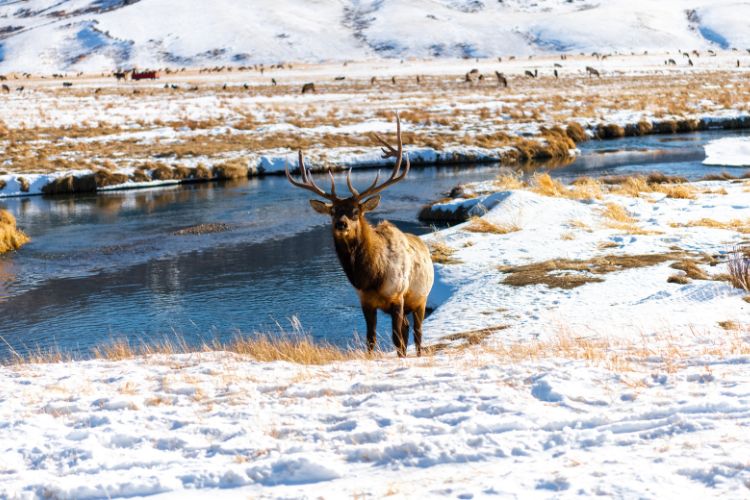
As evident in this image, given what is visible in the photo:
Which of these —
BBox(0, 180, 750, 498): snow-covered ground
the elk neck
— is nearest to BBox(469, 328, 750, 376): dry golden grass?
BBox(0, 180, 750, 498): snow-covered ground

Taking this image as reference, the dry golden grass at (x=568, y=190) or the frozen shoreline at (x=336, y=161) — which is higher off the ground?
the frozen shoreline at (x=336, y=161)

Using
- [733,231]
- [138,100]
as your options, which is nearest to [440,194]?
[733,231]

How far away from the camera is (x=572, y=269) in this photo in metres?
13.1

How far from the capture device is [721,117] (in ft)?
131

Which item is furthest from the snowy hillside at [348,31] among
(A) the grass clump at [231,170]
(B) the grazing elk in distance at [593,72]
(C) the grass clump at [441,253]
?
(C) the grass clump at [441,253]

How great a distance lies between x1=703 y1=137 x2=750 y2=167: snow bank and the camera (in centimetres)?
2692

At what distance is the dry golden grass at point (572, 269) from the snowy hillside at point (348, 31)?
376 ft

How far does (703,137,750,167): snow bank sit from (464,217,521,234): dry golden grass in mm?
12985

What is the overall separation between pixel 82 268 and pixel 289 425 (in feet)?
40.0

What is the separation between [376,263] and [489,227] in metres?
8.37

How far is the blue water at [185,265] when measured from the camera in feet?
42.2

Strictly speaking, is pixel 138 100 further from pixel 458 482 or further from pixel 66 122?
pixel 458 482

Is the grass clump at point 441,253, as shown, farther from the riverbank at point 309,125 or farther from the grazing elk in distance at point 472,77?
the grazing elk in distance at point 472,77

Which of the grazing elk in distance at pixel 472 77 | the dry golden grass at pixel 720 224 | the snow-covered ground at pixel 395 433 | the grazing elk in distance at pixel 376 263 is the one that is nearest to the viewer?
the snow-covered ground at pixel 395 433
